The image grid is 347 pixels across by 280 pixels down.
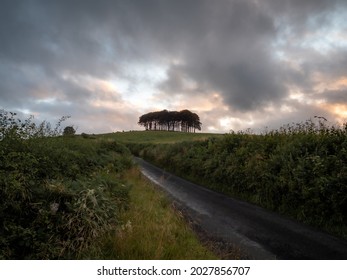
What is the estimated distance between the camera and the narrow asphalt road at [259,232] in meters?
8.13

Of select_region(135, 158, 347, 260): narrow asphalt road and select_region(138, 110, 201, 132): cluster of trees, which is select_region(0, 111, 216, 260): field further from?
select_region(138, 110, 201, 132): cluster of trees

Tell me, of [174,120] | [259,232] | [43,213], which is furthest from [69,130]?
[174,120]

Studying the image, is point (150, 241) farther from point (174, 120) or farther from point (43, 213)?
point (174, 120)

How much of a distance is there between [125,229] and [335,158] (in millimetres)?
7985

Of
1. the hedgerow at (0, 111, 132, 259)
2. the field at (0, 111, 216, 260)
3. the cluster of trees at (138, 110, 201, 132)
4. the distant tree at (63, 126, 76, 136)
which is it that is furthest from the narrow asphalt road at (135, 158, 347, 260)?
the cluster of trees at (138, 110, 201, 132)

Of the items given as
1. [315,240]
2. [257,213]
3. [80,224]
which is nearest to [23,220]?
[80,224]

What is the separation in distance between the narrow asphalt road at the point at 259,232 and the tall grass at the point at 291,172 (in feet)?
2.69

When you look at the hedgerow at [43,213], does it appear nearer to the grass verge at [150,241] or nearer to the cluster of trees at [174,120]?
the grass verge at [150,241]

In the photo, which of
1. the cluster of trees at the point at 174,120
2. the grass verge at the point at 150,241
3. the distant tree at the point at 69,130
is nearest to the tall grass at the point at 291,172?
the grass verge at the point at 150,241

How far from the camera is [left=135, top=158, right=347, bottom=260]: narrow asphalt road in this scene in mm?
8133

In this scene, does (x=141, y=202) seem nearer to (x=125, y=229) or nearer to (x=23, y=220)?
(x=125, y=229)

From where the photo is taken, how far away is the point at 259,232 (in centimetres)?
984

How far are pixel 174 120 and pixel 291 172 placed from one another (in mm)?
118112

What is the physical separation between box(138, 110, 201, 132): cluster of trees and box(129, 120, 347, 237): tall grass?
10623 centimetres
